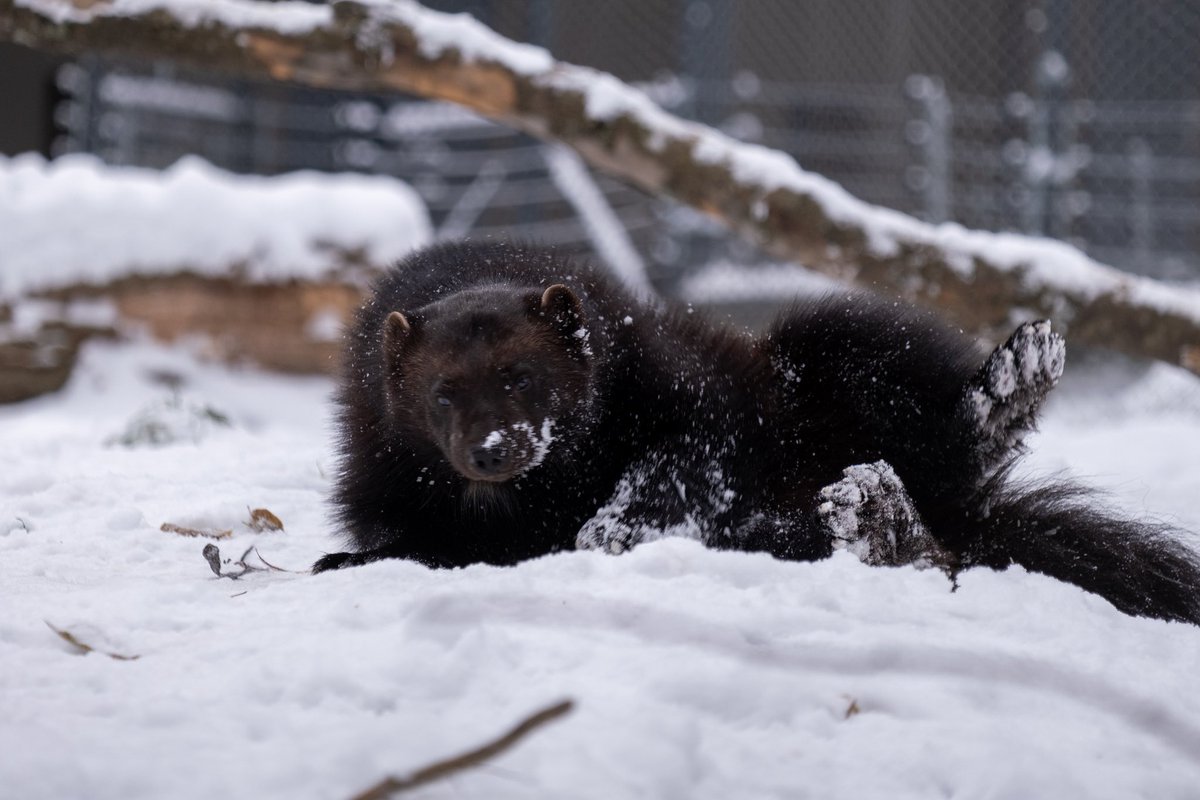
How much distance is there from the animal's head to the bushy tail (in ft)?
3.21

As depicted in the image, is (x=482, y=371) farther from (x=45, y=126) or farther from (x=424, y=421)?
(x=45, y=126)

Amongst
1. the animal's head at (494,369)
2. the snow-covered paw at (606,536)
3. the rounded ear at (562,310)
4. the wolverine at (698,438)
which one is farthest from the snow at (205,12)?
the snow-covered paw at (606,536)

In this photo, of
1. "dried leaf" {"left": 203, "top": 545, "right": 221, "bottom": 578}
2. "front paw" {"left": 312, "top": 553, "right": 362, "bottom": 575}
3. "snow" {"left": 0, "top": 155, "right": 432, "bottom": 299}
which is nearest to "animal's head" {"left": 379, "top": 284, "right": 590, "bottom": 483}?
"front paw" {"left": 312, "top": 553, "right": 362, "bottom": 575}

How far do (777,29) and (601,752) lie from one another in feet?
27.5

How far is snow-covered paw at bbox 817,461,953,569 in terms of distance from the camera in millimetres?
2646

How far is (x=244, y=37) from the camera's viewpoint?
4.05 m

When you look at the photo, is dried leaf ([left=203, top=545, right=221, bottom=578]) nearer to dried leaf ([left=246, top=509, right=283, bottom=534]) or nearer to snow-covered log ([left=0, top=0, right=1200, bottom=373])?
dried leaf ([left=246, top=509, right=283, bottom=534])

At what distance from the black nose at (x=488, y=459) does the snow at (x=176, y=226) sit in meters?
4.26

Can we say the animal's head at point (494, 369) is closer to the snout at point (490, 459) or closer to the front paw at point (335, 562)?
the snout at point (490, 459)

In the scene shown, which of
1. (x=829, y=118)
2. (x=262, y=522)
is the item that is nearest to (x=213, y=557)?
(x=262, y=522)

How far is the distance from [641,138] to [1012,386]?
177 cm

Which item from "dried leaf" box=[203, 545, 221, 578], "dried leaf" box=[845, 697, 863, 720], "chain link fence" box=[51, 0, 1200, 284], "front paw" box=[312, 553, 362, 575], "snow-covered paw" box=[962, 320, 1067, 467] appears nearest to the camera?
"dried leaf" box=[845, 697, 863, 720]

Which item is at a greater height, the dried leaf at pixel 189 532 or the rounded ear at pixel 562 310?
the rounded ear at pixel 562 310

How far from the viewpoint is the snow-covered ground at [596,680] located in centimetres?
157
